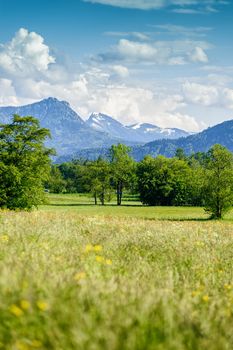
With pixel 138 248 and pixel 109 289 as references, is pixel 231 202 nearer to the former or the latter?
Answer: pixel 138 248

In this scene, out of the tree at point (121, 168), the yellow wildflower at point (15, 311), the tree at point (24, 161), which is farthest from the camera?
the tree at point (121, 168)

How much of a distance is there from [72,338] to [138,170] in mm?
121002

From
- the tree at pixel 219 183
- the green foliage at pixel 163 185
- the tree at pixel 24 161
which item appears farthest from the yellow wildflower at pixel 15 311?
the green foliage at pixel 163 185

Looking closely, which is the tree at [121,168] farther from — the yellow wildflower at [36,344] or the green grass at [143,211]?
the yellow wildflower at [36,344]

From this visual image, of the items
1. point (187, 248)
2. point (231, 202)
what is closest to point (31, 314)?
point (187, 248)

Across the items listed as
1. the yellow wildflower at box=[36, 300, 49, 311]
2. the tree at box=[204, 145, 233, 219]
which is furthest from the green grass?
the yellow wildflower at box=[36, 300, 49, 311]

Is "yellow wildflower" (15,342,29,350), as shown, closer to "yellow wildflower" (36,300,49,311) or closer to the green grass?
"yellow wildflower" (36,300,49,311)

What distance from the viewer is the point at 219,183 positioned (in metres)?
55.5

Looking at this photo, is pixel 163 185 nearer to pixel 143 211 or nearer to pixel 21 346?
pixel 143 211

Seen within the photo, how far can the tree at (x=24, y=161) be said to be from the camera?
4612 centimetres

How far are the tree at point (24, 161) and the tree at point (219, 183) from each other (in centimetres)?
2035

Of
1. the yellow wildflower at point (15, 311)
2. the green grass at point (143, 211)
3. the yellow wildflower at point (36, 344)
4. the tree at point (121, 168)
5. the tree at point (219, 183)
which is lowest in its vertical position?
the green grass at point (143, 211)

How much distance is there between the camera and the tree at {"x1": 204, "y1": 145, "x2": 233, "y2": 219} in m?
55.1

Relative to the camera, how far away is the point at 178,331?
3.57m
